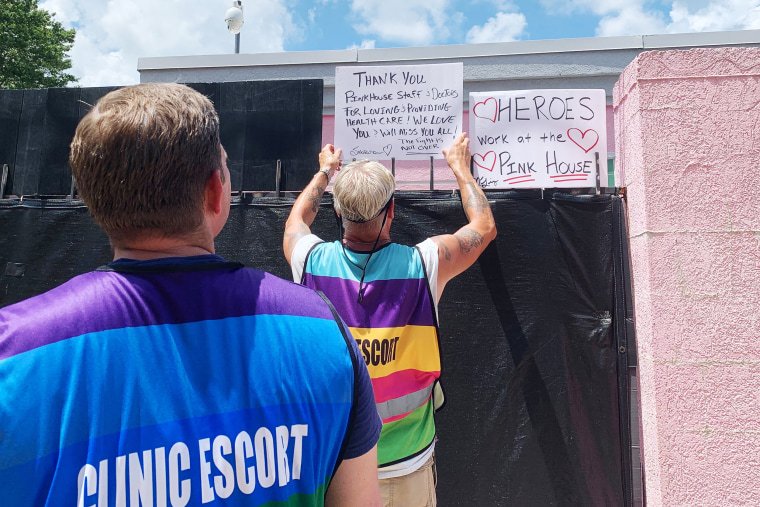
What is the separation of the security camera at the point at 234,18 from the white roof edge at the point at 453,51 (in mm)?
2384

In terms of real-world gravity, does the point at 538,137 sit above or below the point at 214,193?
above

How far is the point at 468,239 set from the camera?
2035 millimetres

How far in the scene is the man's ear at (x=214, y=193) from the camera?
2.77 feet

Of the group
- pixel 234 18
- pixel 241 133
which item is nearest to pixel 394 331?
pixel 241 133

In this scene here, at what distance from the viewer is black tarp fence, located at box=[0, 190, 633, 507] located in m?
2.39

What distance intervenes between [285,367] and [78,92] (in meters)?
2.85

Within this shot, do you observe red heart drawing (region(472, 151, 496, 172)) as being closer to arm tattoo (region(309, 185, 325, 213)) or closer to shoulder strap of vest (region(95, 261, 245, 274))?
arm tattoo (region(309, 185, 325, 213))

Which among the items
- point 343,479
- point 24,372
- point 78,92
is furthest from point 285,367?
point 78,92

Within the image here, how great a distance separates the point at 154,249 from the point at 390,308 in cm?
104

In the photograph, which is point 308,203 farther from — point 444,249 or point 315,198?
point 444,249

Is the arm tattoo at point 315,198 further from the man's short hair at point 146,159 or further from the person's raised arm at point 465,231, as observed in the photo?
the man's short hair at point 146,159

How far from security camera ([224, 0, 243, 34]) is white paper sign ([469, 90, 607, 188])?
8103 millimetres

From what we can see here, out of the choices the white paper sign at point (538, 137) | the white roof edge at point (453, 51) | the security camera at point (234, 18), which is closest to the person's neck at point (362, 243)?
the white paper sign at point (538, 137)

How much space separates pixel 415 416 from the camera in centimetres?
176
